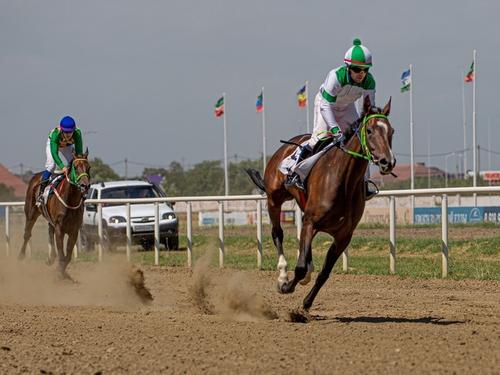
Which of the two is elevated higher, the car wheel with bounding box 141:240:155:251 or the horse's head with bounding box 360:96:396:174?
the horse's head with bounding box 360:96:396:174

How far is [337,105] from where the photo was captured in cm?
1030

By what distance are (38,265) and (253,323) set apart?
7.71 meters

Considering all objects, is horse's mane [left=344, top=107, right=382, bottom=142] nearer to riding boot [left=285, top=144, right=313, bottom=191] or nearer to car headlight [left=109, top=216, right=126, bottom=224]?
riding boot [left=285, top=144, right=313, bottom=191]

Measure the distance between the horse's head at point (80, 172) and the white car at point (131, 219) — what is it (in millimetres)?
6682

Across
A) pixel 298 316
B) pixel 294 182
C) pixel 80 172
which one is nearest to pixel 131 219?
pixel 80 172

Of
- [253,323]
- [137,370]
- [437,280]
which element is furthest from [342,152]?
[437,280]

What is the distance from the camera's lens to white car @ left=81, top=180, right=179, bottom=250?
21703 millimetres

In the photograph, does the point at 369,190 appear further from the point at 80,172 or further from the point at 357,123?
the point at 80,172

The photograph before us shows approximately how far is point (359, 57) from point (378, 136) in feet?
3.70

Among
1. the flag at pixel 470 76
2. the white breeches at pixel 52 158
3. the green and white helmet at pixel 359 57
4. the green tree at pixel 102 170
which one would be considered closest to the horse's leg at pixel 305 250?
the green and white helmet at pixel 359 57

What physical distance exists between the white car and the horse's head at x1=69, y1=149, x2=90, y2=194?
6.68m

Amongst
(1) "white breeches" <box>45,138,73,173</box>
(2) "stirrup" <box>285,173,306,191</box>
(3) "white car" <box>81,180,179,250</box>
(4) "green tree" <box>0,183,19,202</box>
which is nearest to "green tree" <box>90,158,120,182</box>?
(4) "green tree" <box>0,183,19,202</box>

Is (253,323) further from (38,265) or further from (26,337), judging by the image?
(38,265)

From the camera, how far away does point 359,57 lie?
964 cm
